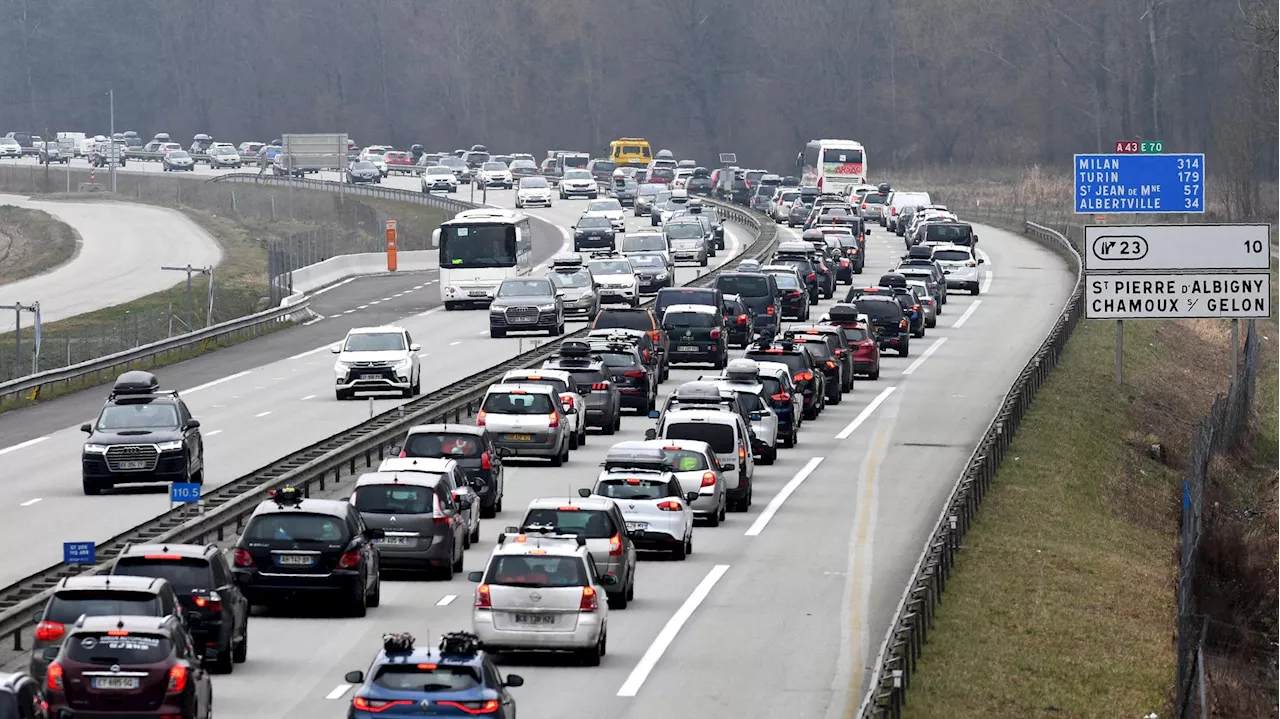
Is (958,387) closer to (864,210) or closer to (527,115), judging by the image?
(864,210)

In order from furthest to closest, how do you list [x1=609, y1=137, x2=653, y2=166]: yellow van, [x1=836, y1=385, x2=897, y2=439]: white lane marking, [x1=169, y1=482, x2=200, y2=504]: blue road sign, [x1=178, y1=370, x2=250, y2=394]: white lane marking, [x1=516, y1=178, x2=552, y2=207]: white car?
[x1=609, y1=137, x2=653, y2=166]: yellow van
[x1=516, y1=178, x2=552, y2=207]: white car
[x1=178, y1=370, x2=250, y2=394]: white lane marking
[x1=836, y1=385, x2=897, y2=439]: white lane marking
[x1=169, y1=482, x2=200, y2=504]: blue road sign

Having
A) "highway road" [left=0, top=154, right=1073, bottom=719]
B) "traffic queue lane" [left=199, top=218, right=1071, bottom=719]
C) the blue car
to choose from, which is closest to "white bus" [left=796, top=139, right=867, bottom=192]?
"highway road" [left=0, top=154, right=1073, bottom=719]

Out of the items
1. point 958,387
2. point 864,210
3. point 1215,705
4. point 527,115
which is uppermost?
point 527,115

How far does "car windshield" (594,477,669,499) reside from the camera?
3038 cm

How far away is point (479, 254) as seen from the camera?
69.4 m

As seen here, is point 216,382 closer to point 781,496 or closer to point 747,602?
point 781,496

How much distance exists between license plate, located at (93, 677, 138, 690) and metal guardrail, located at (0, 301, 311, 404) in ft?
101

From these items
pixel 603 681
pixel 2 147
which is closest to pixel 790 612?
pixel 603 681

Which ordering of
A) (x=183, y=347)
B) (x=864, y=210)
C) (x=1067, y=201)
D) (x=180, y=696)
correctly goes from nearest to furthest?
(x=180, y=696) → (x=183, y=347) → (x=864, y=210) → (x=1067, y=201)

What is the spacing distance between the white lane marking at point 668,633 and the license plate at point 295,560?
3.96m

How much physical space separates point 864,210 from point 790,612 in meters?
82.4

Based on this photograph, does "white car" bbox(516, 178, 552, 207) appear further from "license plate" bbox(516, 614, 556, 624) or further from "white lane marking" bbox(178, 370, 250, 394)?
"license plate" bbox(516, 614, 556, 624)

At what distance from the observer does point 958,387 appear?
54.2 meters

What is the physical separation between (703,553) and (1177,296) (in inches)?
975
